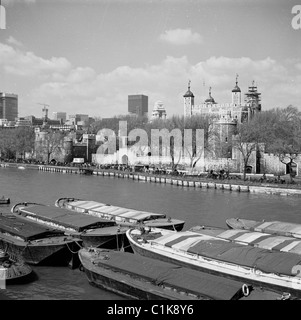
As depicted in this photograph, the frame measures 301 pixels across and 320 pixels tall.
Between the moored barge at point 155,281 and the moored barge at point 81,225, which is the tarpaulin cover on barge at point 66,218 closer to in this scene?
the moored barge at point 81,225

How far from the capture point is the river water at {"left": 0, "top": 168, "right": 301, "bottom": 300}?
1335 centimetres

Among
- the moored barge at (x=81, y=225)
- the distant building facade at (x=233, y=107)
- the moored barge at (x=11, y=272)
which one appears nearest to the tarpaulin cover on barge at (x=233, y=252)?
the moored barge at (x=81, y=225)

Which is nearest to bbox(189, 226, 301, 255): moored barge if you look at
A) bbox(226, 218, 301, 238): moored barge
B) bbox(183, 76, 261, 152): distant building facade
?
bbox(226, 218, 301, 238): moored barge

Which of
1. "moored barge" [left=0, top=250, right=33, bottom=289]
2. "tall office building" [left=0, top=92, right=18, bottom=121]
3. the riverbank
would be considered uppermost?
"tall office building" [left=0, top=92, right=18, bottom=121]

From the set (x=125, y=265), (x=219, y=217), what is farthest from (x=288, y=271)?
(x=219, y=217)

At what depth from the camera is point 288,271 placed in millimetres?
12117

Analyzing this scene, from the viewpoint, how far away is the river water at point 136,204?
1335 centimetres

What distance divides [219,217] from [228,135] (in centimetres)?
2975

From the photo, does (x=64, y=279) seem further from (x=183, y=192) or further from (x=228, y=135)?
(x=228, y=135)

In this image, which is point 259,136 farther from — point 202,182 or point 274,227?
point 274,227

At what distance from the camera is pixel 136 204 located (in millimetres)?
29719

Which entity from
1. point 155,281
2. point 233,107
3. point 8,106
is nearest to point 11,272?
point 155,281

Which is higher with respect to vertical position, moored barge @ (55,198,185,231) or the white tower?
the white tower

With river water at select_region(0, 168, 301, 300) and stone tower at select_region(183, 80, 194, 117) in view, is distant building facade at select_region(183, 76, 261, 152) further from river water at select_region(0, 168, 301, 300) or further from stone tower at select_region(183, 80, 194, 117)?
river water at select_region(0, 168, 301, 300)
